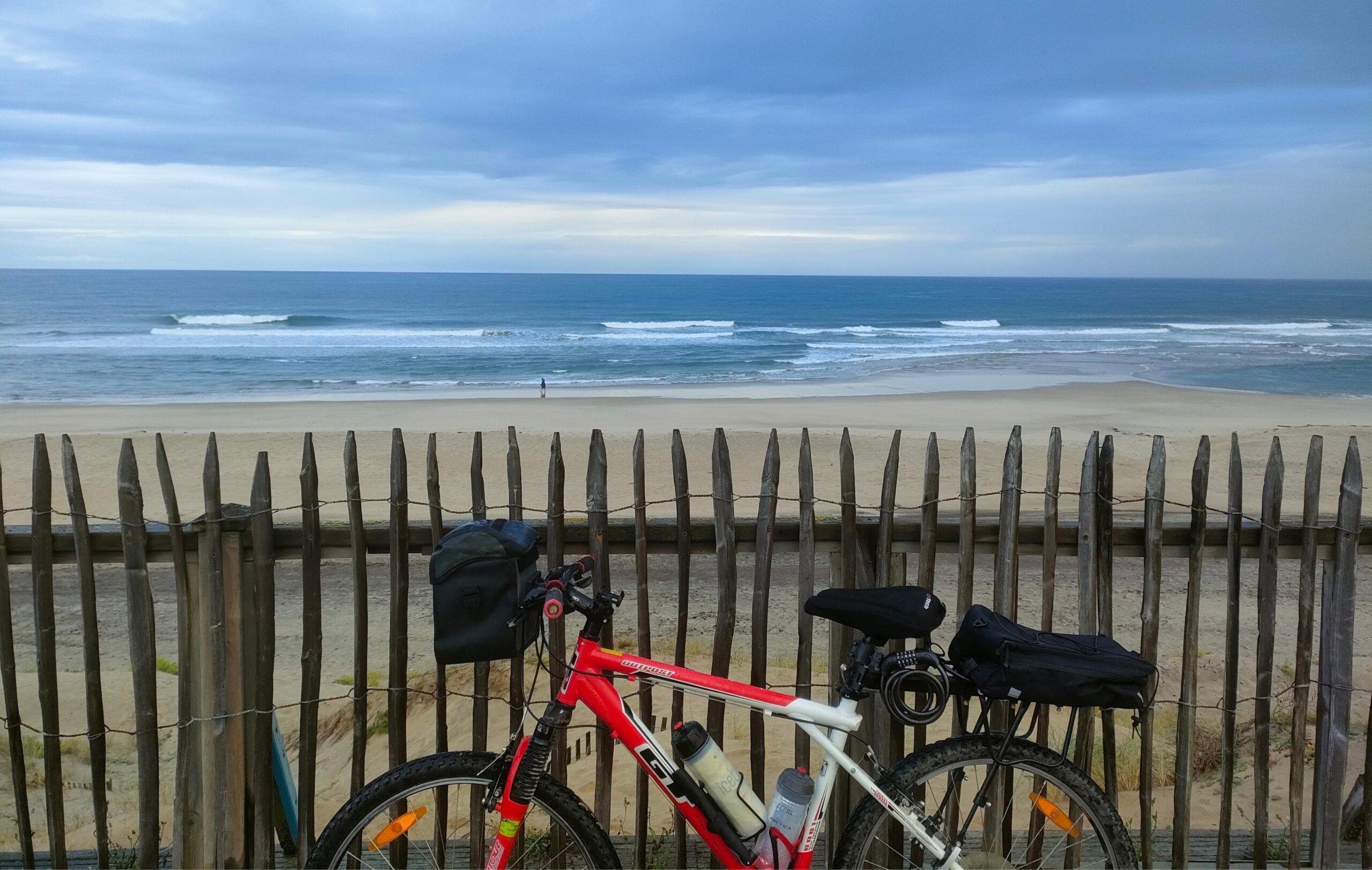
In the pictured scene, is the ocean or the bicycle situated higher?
the ocean

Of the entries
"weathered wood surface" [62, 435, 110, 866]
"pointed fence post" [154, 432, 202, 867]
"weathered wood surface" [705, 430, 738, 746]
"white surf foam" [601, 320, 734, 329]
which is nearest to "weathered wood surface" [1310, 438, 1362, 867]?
"weathered wood surface" [705, 430, 738, 746]

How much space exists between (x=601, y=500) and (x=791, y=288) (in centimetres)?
12494

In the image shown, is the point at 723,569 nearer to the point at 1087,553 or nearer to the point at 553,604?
the point at 553,604

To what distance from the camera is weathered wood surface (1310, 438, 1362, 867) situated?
3186mm

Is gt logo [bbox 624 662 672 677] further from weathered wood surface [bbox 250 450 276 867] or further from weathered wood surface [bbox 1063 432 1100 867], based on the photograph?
weathered wood surface [bbox 1063 432 1100 867]

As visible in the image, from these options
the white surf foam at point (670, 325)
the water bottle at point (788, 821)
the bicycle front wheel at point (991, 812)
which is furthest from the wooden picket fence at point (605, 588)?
the white surf foam at point (670, 325)

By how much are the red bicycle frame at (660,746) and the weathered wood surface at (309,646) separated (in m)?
0.98

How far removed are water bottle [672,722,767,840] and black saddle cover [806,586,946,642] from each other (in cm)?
47

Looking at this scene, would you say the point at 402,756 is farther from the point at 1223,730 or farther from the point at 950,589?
the point at 950,589

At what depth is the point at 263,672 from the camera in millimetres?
3213

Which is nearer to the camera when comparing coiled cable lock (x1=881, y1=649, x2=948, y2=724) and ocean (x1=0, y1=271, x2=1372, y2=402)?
coiled cable lock (x1=881, y1=649, x2=948, y2=724)

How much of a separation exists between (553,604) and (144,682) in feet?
5.62

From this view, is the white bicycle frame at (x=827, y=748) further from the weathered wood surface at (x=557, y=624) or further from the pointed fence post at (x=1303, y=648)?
the pointed fence post at (x=1303, y=648)

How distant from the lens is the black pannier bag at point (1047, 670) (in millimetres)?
2529
